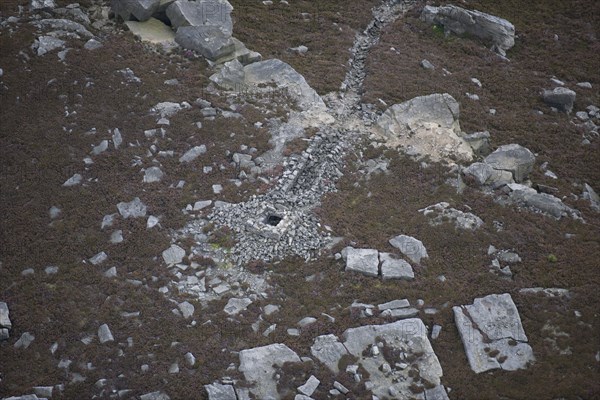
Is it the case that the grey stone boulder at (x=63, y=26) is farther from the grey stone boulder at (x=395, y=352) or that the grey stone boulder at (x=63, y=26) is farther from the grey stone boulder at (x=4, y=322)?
the grey stone boulder at (x=395, y=352)

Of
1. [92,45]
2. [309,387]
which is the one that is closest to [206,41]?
→ [92,45]

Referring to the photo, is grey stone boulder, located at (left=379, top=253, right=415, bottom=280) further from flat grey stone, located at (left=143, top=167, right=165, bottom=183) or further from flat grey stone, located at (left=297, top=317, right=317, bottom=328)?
flat grey stone, located at (left=143, top=167, right=165, bottom=183)

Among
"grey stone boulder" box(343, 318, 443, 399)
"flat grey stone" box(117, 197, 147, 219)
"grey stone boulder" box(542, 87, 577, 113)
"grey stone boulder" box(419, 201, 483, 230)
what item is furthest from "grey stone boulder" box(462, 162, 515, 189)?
"flat grey stone" box(117, 197, 147, 219)

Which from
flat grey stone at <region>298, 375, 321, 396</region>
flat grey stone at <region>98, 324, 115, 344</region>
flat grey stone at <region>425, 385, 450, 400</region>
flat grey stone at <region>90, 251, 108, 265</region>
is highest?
flat grey stone at <region>425, 385, 450, 400</region>

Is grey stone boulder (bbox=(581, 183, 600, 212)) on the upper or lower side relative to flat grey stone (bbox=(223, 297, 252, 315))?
upper

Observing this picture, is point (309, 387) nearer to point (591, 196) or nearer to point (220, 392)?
point (220, 392)

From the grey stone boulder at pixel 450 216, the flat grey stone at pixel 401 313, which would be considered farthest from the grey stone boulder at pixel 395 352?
the grey stone boulder at pixel 450 216
